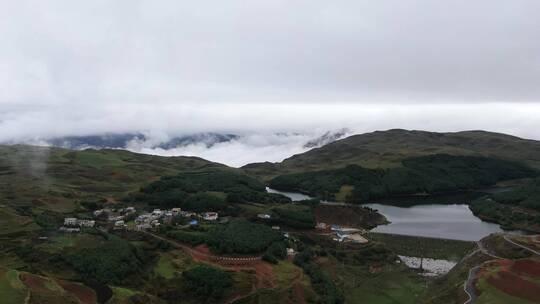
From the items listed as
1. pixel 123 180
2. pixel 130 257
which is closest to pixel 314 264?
pixel 130 257

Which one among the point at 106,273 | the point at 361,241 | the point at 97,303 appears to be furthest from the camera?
the point at 361,241

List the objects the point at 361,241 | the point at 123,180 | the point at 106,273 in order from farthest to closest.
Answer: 1. the point at 123,180
2. the point at 361,241
3. the point at 106,273

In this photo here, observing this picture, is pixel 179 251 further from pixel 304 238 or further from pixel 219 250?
pixel 304 238

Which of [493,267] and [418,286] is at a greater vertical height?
[493,267]

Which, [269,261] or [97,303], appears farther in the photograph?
[269,261]

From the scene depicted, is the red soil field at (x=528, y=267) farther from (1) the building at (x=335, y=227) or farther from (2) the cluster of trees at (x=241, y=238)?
(1) the building at (x=335, y=227)

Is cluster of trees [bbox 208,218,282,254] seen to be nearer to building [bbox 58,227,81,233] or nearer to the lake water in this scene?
building [bbox 58,227,81,233]

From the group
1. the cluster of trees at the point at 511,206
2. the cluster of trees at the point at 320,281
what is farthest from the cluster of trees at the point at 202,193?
the cluster of trees at the point at 511,206

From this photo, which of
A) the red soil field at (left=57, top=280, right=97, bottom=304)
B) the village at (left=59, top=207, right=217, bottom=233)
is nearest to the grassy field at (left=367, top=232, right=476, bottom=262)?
the village at (left=59, top=207, right=217, bottom=233)
